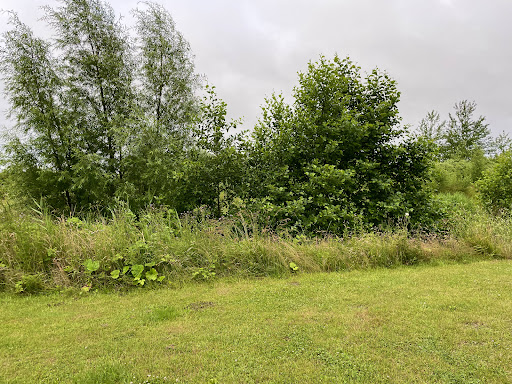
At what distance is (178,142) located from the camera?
10273 mm

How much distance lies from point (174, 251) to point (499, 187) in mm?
11178

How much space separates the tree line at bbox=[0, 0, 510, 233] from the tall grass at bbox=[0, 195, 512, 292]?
1.02 metres

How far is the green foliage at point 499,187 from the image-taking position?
1001 cm

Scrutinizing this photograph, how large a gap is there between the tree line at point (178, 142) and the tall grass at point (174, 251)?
1.02 meters

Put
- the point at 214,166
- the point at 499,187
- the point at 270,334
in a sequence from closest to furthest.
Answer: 1. the point at 270,334
2. the point at 214,166
3. the point at 499,187

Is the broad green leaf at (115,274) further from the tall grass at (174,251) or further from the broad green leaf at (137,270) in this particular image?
the broad green leaf at (137,270)

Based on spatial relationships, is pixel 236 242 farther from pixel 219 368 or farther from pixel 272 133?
pixel 272 133

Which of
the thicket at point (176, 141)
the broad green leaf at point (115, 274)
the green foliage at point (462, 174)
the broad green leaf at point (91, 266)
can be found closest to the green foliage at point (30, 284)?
the broad green leaf at point (91, 266)

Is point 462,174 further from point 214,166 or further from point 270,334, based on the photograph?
point 270,334

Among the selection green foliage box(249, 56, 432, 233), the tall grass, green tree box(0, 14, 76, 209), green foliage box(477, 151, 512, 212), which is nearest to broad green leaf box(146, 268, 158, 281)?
the tall grass

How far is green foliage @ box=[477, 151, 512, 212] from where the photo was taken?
1001 cm

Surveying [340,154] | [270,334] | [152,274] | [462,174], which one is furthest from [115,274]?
[462,174]

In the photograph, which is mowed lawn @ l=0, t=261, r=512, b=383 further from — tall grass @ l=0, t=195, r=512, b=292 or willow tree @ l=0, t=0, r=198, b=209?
willow tree @ l=0, t=0, r=198, b=209

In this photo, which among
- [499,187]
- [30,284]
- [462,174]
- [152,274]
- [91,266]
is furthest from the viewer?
[462,174]
